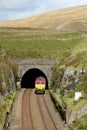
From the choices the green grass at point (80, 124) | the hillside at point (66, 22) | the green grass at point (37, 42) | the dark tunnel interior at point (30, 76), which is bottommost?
the dark tunnel interior at point (30, 76)

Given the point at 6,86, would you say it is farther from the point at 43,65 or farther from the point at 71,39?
the point at 71,39

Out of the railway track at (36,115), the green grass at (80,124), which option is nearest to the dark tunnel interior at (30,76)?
the railway track at (36,115)

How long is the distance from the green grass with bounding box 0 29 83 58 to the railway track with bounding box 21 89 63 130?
16184mm

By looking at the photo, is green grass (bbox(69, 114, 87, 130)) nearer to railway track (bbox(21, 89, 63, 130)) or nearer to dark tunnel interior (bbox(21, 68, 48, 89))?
railway track (bbox(21, 89, 63, 130))

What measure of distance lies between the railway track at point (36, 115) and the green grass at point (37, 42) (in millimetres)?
16184

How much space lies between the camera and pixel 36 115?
158ft

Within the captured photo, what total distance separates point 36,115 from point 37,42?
122 ft

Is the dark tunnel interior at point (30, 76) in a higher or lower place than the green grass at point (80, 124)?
lower

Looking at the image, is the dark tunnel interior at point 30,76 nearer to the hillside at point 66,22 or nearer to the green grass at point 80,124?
the hillside at point 66,22

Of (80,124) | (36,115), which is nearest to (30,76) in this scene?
(36,115)

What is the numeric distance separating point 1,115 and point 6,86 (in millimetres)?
18281

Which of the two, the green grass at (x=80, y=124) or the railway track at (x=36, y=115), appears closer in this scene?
the green grass at (x=80, y=124)

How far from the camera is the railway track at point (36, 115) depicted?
4172 centimetres

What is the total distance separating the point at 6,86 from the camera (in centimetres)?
5828
